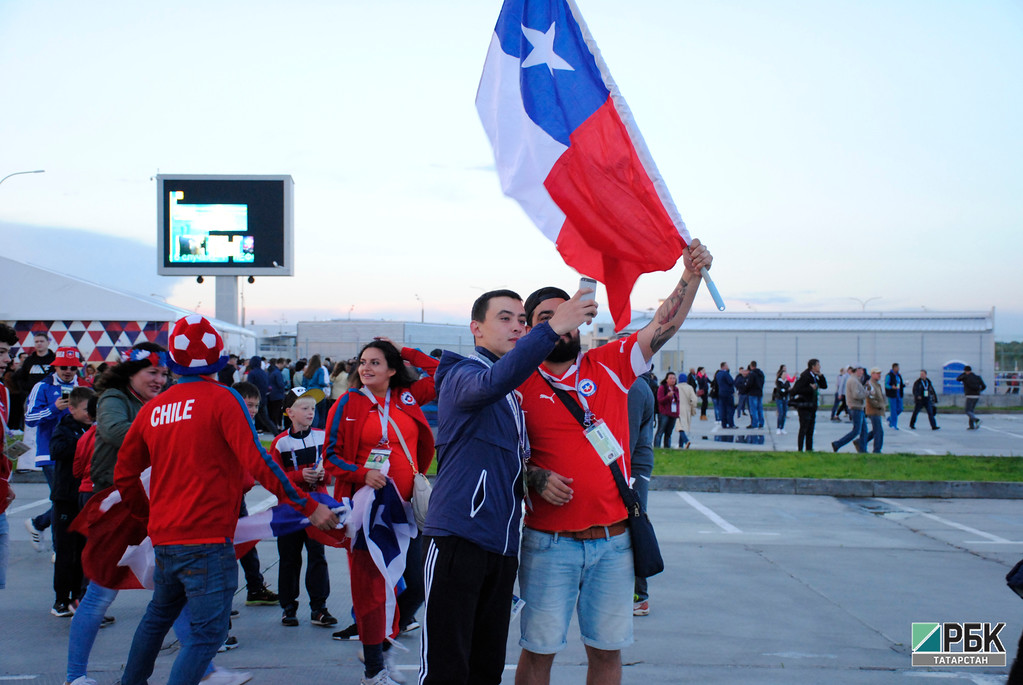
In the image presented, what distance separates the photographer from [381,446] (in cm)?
499

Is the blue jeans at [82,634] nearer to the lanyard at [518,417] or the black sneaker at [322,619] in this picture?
the black sneaker at [322,619]

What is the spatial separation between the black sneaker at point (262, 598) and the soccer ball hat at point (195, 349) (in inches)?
114

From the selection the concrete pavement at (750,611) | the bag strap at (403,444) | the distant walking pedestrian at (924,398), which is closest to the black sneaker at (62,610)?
the concrete pavement at (750,611)

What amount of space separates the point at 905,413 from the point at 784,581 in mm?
28487

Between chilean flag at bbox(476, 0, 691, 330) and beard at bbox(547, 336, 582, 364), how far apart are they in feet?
1.59

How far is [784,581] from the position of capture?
709 centimetres

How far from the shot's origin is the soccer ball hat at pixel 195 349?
3.87m

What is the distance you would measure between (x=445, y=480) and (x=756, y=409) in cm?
2160

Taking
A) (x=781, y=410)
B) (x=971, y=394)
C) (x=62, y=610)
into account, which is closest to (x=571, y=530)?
(x=62, y=610)

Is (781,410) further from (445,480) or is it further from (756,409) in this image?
(445,480)

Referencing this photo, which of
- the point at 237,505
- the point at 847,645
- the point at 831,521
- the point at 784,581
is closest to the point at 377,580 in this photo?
the point at 237,505

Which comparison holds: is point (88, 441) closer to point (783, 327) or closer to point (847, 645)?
point (847, 645)

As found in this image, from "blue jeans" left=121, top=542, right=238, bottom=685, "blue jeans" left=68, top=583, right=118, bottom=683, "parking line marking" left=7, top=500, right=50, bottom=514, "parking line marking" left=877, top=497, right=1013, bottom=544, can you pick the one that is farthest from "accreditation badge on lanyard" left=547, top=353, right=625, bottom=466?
"parking line marking" left=7, top=500, right=50, bottom=514

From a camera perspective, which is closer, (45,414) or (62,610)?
(62,610)
